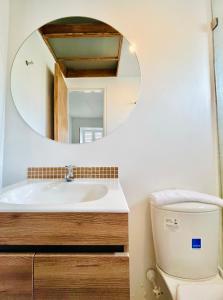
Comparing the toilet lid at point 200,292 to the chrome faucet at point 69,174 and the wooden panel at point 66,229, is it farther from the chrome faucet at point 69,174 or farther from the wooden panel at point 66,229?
the chrome faucet at point 69,174

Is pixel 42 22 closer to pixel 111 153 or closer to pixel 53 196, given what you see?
pixel 111 153

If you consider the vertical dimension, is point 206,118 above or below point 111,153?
above

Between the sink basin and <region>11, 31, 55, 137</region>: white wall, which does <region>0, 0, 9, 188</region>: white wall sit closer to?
<region>11, 31, 55, 137</region>: white wall

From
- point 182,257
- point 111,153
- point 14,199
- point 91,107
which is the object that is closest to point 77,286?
point 14,199

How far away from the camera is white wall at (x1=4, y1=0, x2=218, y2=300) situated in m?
1.19

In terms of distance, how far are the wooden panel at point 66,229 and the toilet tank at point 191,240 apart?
486mm

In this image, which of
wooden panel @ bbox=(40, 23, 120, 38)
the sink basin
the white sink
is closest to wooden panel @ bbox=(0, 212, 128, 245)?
the white sink

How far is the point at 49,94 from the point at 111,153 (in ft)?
1.77

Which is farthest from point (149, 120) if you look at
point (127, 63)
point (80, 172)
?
point (80, 172)

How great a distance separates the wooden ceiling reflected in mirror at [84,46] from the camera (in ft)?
4.03

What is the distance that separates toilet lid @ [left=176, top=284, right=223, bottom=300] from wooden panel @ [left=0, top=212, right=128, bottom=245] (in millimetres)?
472

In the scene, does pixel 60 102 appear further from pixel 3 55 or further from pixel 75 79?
pixel 3 55

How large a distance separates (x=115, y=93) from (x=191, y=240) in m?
0.92

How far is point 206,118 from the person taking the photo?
1.22 m
